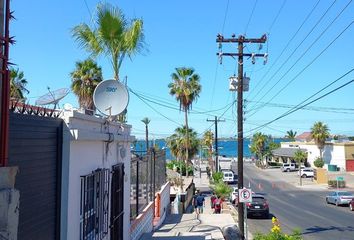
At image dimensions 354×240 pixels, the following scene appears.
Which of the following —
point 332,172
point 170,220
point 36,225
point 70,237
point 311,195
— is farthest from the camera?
point 332,172

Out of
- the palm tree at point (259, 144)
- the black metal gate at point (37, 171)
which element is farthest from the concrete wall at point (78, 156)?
the palm tree at point (259, 144)

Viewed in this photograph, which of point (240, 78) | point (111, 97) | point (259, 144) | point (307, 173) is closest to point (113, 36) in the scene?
point (111, 97)

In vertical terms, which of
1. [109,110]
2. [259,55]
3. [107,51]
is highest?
[259,55]

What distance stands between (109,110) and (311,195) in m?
45.7

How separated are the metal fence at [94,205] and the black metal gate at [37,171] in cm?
110

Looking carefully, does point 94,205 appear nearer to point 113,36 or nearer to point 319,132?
point 113,36

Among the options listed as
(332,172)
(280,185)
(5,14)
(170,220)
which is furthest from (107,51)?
(332,172)

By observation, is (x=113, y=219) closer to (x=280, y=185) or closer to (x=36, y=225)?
(x=36, y=225)

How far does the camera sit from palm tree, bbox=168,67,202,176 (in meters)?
44.9

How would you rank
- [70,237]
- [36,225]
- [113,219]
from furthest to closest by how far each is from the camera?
[113,219]
[70,237]
[36,225]

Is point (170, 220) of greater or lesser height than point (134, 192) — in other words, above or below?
below

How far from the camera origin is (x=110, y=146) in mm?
9906

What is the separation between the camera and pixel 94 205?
332 inches

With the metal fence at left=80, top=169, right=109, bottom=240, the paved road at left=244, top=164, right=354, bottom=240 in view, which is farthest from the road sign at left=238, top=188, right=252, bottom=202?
the metal fence at left=80, top=169, right=109, bottom=240
